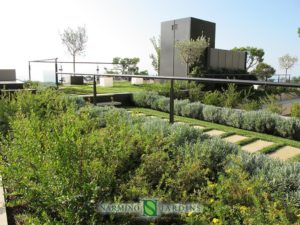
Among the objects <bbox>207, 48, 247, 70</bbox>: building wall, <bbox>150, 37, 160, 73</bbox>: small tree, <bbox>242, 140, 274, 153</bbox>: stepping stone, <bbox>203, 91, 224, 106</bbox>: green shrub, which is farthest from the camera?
<bbox>150, 37, 160, 73</bbox>: small tree

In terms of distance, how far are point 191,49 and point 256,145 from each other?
11.2 m

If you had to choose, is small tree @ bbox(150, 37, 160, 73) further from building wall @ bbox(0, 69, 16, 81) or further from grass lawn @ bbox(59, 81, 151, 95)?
building wall @ bbox(0, 69, 16, 81)

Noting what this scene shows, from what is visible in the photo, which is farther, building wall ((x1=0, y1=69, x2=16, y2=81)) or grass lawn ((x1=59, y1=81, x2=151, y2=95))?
building wall ((x1=0, y1=69, x2=16, y2=81))

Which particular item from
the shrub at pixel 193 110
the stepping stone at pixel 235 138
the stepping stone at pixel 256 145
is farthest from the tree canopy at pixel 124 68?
the stepping stone at pixel 256 145

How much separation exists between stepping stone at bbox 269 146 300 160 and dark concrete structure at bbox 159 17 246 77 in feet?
39.5

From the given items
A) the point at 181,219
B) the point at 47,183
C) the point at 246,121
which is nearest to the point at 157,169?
the point at 181,219

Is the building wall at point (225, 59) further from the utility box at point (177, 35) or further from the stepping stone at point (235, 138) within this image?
the stepping stone at point (235, 138)

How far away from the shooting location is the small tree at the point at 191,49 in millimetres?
14203

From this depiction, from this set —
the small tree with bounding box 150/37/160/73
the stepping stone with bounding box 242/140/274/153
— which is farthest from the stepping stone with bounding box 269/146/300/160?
the small tree with bounding box 150/37/160/73

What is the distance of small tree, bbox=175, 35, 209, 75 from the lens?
46.6ft

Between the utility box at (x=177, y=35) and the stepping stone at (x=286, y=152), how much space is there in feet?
39.5

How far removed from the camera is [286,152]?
3.46 meters

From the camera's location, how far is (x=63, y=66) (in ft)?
43.9

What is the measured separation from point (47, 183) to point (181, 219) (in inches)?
33.5
